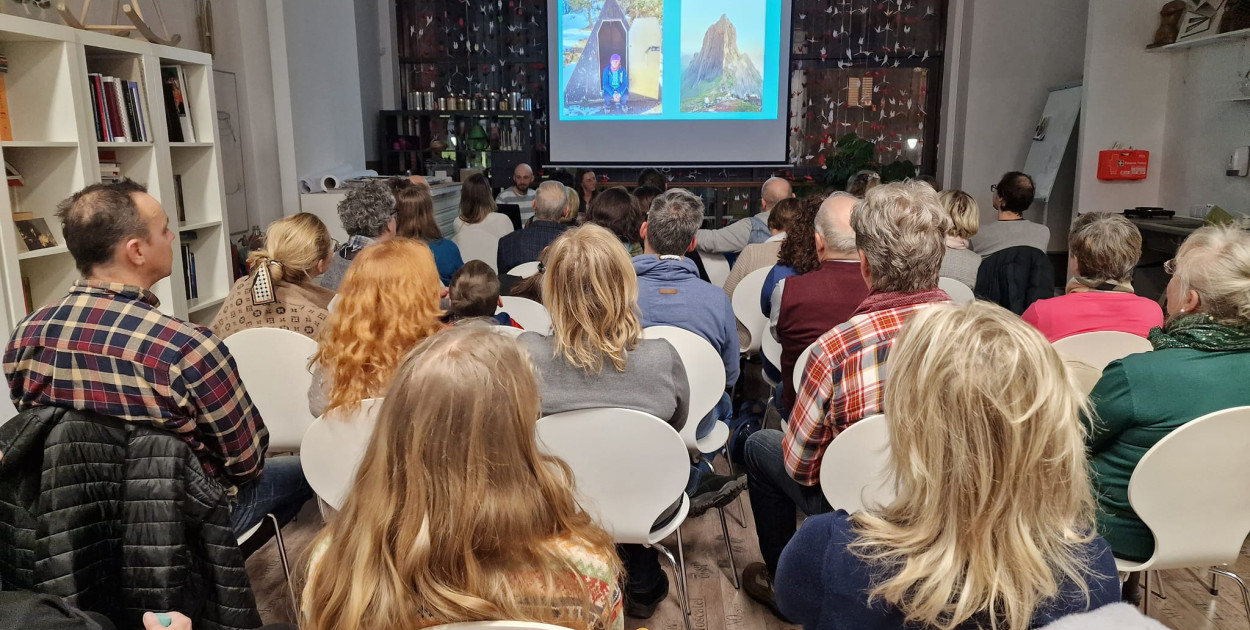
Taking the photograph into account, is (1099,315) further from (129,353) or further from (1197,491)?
(129,353)

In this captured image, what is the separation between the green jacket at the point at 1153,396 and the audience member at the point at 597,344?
97 cm

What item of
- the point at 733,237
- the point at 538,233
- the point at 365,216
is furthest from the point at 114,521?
the point at 733,237

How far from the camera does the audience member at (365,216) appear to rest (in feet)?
12.2

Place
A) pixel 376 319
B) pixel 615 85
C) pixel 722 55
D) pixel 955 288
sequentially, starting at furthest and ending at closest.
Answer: pixel 615 85, pixel 722 55, pixel 955 288, pixel 376 319

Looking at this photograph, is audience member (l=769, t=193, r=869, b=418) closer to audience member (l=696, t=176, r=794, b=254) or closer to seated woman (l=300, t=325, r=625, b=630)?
seated woman (l=300, t=325, r=625, b=630)

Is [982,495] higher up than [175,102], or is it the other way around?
[175,102]

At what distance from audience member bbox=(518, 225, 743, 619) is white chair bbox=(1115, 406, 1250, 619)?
1072mm

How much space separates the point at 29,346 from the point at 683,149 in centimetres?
804

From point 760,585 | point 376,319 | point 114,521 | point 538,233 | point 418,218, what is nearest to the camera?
point 114,521

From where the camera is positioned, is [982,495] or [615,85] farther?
[615,85]

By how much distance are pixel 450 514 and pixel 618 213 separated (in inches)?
122

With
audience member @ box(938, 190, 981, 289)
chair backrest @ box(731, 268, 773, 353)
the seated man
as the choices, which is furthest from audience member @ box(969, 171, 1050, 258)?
the seated man

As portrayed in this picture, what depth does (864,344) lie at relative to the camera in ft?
6.15

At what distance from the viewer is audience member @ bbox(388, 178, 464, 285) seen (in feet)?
13.8
